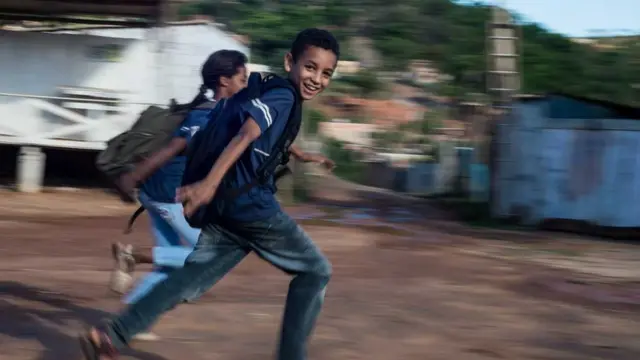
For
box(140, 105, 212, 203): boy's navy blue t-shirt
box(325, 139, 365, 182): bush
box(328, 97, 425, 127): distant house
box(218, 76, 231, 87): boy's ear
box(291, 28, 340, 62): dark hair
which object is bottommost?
box(325, 139, 365, 182): bush

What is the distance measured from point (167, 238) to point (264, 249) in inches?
45.3

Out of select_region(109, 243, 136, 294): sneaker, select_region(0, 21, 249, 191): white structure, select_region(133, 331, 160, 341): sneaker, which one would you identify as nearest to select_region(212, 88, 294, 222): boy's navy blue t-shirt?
select_region(133, 331, 160, 341): sneaker

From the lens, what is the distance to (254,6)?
69.3 feet

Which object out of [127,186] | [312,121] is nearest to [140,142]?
[127,186]

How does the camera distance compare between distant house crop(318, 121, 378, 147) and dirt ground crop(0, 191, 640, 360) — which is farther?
distant house crop(318, 121, 378, 147)

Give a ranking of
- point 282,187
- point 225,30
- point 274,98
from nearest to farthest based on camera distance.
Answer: point 274,98
point 282,187
point 225,30

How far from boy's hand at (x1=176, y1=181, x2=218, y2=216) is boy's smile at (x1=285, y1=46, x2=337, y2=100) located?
592mm

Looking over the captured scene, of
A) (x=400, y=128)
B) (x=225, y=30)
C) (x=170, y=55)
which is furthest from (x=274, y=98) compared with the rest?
(x=400, y=128)

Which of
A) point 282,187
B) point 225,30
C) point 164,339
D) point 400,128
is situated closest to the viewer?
point 164,339

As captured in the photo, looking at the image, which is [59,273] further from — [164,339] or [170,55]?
[170,55]

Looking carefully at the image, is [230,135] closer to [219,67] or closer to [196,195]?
[196,195]

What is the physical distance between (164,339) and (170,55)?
9.42 meters

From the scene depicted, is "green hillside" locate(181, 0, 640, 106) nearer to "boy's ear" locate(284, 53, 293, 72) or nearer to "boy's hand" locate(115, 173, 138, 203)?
"boy's hand" locate(115, 173, 138, 203)

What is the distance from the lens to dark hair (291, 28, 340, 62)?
387 cm
